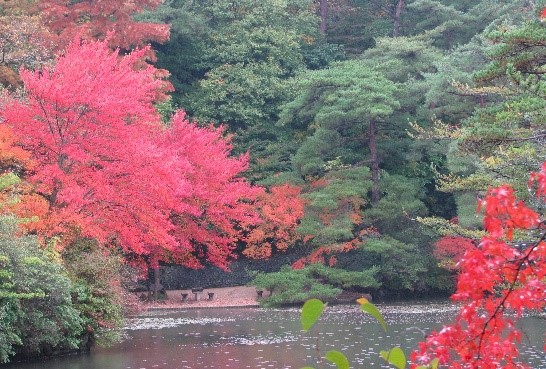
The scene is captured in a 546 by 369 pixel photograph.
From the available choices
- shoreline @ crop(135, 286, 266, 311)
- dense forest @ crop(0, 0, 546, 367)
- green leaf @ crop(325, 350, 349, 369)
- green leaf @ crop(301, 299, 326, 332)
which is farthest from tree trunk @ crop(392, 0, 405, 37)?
green leaf @ crop(301, 299, 326, 332)

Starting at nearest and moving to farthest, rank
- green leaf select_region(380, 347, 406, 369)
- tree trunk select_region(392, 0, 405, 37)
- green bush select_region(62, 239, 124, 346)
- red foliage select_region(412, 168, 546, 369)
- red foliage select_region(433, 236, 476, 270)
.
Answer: green leaf select_region(380, 347, 406, 369)
red foliage select_region(412, 168, 546, 369)
green bush select_region(62, 239, 124, 346)
red foliage select_region(433, 236, 476, 270)
tree trunk select_region(392, 0, 405, 37)

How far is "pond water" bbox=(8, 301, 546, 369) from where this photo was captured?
15094 mm

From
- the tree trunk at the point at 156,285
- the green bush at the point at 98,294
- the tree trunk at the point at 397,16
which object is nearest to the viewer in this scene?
the green bush at the point at 98,294

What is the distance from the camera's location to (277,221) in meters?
27.7

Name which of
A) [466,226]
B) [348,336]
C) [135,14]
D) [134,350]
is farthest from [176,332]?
[135,14]

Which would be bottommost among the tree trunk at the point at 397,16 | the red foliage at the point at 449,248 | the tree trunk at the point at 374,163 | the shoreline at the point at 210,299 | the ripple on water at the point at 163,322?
the ripple on water at the point at 163,322

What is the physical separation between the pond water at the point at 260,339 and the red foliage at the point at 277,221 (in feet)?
11.9

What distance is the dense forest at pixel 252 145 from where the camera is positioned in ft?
49.9

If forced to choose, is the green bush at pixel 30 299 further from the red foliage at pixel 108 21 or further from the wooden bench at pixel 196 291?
the red foliage at pixel 108 21

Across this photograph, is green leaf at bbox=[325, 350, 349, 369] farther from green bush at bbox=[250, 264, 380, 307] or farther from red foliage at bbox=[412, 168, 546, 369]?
green bush at bbox=[250, 264, 380, 307]

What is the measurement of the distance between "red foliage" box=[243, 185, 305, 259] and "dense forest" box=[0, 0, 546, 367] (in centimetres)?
8

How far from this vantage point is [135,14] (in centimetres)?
3288

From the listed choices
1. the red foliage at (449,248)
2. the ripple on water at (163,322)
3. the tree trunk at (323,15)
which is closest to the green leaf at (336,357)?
the ripple on water at (163,322)

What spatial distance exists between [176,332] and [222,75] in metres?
14.7
